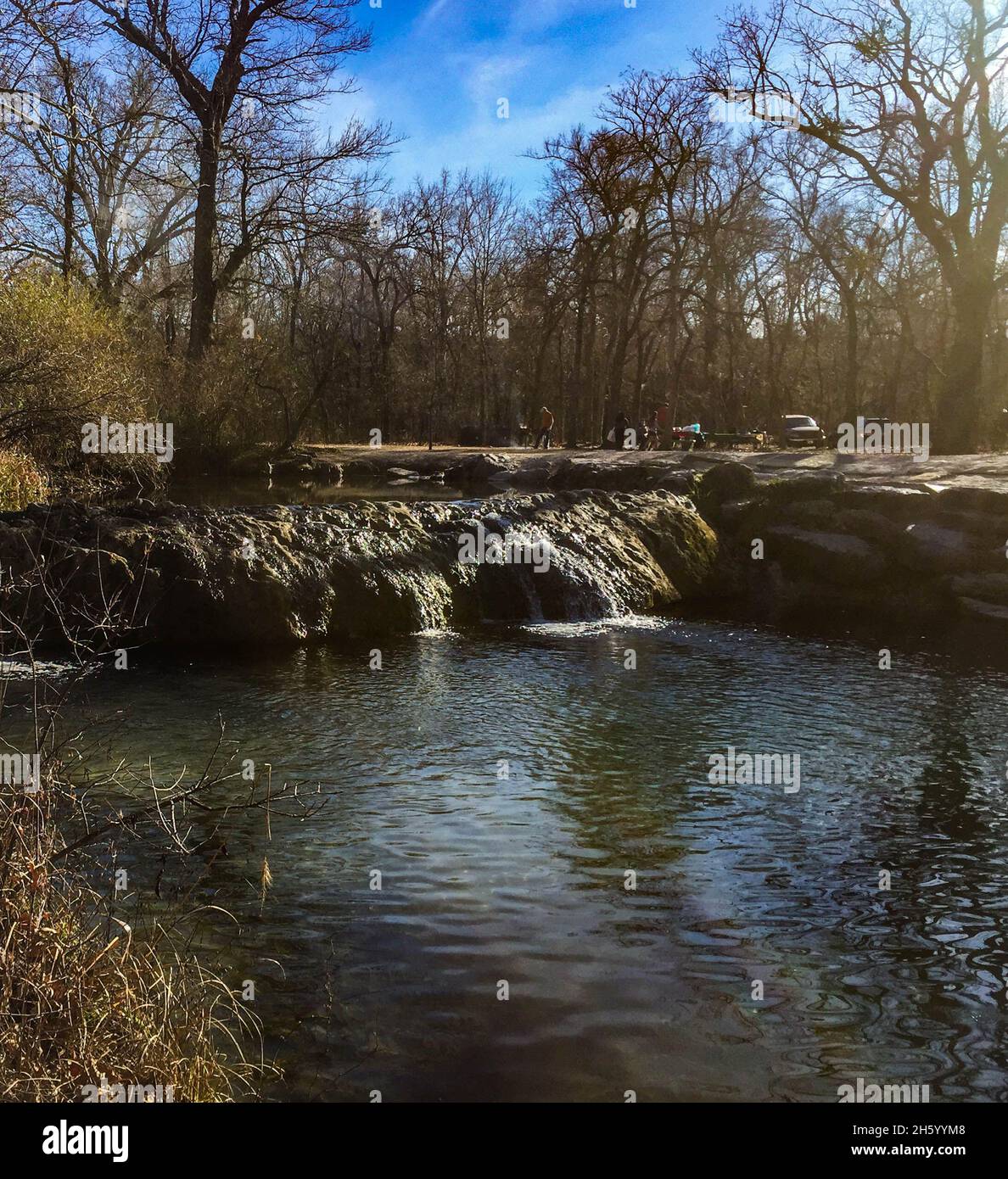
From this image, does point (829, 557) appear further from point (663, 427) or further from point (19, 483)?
point (663, 427)

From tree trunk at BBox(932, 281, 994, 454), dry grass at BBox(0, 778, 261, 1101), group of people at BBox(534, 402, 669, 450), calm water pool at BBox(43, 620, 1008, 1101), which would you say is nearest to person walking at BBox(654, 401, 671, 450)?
group of people at BBox(534, 402, 669, 450)

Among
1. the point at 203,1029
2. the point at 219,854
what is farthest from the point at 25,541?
the point at 203,1029

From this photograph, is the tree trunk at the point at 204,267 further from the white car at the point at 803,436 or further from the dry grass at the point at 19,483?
the white car at the point at 803,436

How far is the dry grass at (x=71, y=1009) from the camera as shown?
361 cm

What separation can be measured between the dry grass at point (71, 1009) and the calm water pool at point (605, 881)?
17.2 inches

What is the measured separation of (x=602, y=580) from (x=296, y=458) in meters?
16.2

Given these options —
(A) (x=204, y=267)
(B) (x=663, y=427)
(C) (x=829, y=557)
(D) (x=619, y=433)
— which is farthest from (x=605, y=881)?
(B) (x=663, y=427)

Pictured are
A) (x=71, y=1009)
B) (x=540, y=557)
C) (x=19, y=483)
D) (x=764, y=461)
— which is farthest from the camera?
(x=764, y=461)

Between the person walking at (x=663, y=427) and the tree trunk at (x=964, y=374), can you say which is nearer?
the tree trunk at (x=964, y=374)

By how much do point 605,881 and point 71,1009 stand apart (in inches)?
124

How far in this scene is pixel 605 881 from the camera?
6.22 metres

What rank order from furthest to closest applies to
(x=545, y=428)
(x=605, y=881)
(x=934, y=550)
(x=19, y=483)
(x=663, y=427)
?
(x=545, y=428) → (x=663, y=427) → (x=934, y=550) → (x=19, y=483) → (x=605, y=881)

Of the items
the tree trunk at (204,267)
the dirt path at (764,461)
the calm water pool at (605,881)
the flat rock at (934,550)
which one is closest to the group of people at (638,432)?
the dirt path at (764,461)

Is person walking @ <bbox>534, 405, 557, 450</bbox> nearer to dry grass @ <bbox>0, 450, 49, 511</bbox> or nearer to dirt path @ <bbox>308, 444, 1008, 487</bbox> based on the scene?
dirt path @ <bbox>308, 444, 1008, 487</bbox>
